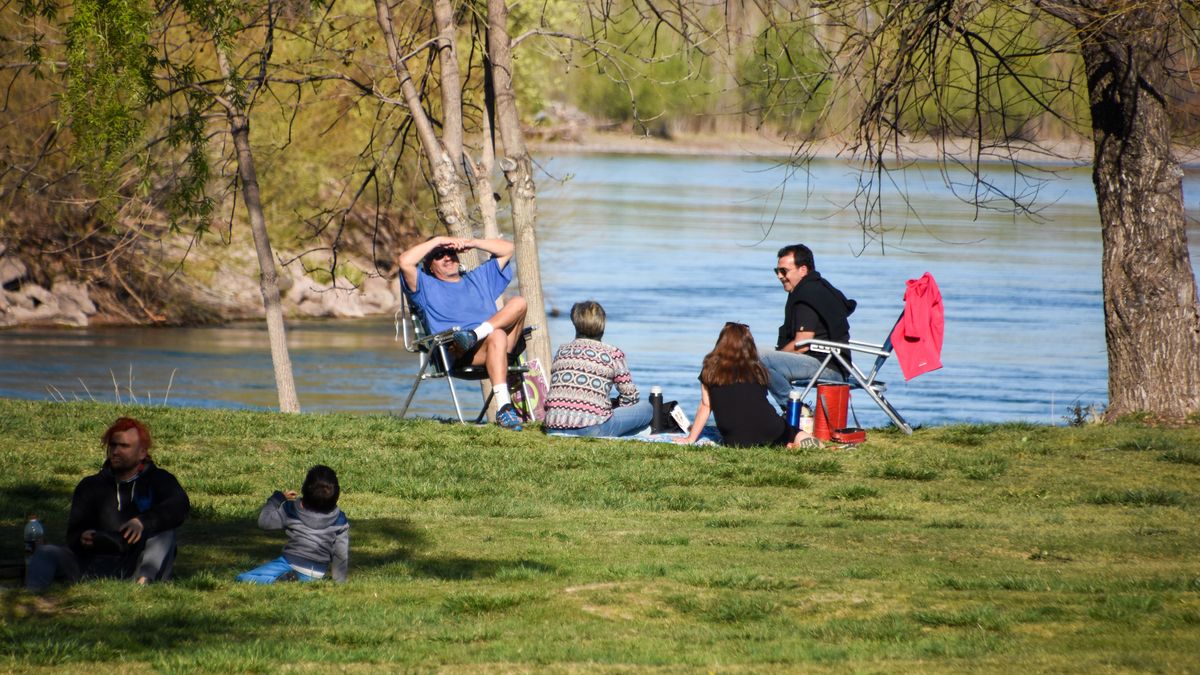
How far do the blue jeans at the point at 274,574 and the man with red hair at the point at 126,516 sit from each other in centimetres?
33

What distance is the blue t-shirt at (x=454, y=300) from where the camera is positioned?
36.0ft

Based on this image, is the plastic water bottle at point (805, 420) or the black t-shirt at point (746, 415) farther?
the plastic water bottle at point (805, 420)

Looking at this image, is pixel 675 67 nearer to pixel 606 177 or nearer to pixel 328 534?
pixel 328 534

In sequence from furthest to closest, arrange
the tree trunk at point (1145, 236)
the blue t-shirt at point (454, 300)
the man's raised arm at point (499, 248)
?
the man's raised arm at point (499, 248)
the blue t-shirt at point (454, 300)
the tree trunk at point (1145, 236)

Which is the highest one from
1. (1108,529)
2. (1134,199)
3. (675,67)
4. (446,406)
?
(675,67)

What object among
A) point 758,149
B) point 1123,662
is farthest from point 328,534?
point 758,149

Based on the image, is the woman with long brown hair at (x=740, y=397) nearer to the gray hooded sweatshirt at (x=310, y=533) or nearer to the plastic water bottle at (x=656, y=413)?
the plastic water bottle at (x=656, y=413)

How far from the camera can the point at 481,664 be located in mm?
4848

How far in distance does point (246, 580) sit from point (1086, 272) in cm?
3441

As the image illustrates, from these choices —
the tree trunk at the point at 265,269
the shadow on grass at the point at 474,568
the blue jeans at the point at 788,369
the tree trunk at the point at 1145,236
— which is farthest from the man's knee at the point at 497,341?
the tree trunk at the point at 1145,236

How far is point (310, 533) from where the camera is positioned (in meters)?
6.00

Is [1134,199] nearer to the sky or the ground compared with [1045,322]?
nearer to the sky

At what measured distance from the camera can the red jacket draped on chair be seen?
10125mm

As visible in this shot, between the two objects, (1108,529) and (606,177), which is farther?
(606,177)
